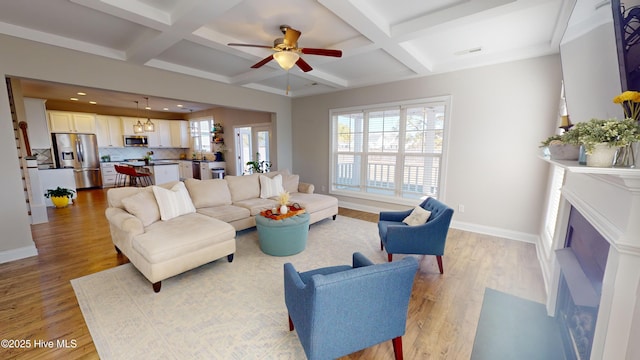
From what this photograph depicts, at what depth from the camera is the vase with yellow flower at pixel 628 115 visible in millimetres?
998

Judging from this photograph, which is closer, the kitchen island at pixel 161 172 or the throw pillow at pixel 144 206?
the throw pillow at pixel 144 206

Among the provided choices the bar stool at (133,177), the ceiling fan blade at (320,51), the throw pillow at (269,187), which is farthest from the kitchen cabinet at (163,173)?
the ceiling fan blade at (320,51)

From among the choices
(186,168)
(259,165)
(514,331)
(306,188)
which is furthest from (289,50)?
(186,168)

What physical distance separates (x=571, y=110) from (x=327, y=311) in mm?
2372

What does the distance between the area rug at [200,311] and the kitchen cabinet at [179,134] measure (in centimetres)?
778

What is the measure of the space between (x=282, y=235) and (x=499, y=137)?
3631 millimetres

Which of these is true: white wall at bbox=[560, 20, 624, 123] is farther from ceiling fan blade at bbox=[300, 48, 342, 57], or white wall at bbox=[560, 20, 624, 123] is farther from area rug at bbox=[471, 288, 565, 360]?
ceiling fan blade at bbox=[300, 48, 342, 57]

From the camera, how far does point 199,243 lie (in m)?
2.60

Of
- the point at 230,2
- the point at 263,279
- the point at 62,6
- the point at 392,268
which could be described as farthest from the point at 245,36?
the point at 392,268

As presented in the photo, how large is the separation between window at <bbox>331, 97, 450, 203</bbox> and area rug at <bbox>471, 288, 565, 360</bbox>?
2.39m

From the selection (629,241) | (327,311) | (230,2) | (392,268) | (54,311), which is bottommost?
(54,311)

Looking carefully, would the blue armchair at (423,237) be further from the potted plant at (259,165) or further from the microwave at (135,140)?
the microwave at (135,140)

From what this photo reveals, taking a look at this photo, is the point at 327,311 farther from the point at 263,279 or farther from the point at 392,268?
the point at 263,279

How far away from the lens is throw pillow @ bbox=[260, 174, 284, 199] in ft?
15.0
